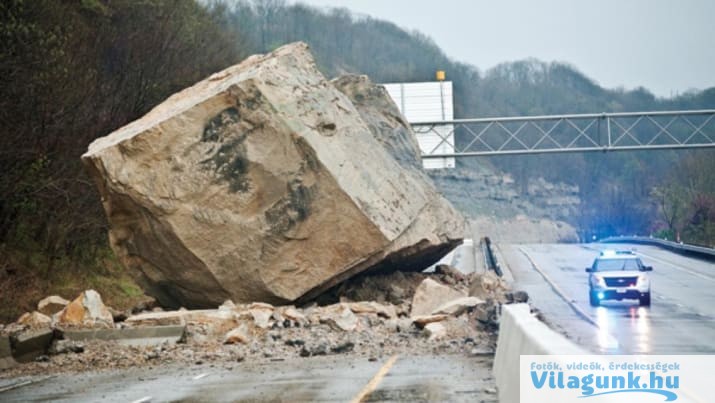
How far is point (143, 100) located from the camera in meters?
47.6

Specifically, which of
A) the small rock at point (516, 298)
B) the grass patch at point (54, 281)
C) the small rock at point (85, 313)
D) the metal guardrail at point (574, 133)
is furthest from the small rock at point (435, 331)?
the metal guardrail at point (574, 133)

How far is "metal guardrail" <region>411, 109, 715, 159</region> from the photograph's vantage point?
64.3 m

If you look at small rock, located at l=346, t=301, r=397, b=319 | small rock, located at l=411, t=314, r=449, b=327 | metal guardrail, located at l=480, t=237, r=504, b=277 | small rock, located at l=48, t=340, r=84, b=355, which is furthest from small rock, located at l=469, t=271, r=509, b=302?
metal guardrail, located at l=480, t=237, r=504, b=277

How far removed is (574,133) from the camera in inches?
5659

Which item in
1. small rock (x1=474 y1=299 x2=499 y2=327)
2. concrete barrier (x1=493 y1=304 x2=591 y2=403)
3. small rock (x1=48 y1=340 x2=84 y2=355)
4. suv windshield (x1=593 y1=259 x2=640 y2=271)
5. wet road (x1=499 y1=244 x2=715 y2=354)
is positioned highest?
concrete barrier (x1=493 y1=304 x2=591 y2=403)

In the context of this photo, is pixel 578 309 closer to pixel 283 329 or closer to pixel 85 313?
pixel 283 329

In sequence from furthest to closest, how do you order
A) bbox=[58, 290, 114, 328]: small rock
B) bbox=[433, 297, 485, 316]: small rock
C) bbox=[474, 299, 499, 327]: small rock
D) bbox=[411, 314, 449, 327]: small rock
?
bbox=[433, 297, 485, 316]: small rock → bbox=[58, 290, 114, 328]: small rock → bbox=[474, 299, 499, 327]: small rock → bbox=[411, 314, 449, 327]: small rock

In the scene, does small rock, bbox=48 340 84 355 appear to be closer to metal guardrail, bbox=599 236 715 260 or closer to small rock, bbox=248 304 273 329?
small rock, bbox=248 304 273 329

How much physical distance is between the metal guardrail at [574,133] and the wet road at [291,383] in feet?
139

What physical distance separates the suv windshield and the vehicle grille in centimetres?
47

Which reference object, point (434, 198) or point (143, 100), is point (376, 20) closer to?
point (143, 100)

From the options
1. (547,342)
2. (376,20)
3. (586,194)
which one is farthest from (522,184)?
(547,342)

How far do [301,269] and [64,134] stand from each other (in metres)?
13.2

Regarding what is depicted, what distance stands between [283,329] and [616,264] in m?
15.3
